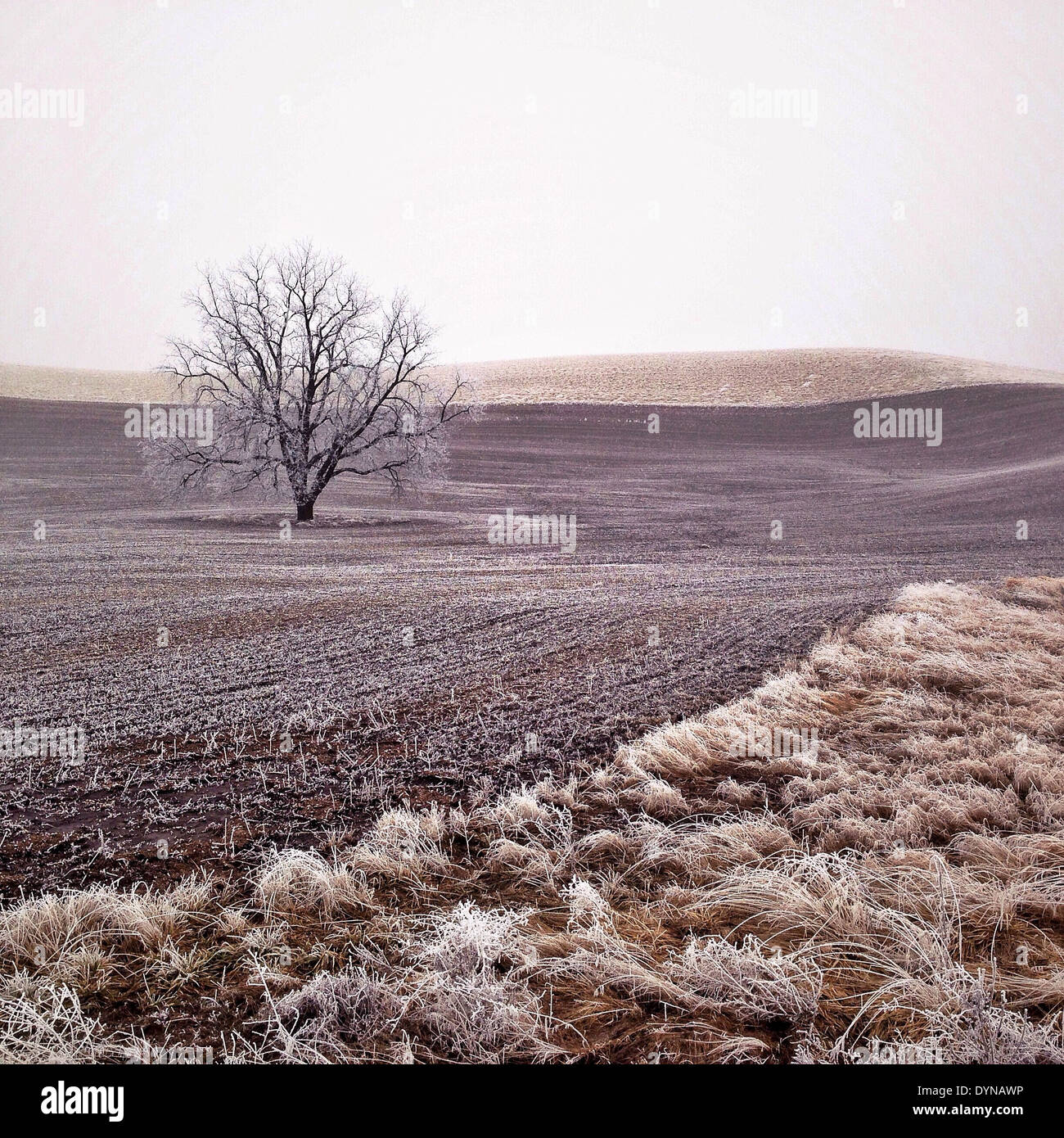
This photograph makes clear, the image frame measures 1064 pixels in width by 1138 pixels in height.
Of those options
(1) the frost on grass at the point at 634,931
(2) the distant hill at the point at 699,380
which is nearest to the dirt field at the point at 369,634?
(1) the frost on grass at the point at 634,931

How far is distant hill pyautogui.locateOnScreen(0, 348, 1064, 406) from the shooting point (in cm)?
5822

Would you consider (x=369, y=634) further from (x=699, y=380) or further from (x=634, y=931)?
(x=699, y=380)

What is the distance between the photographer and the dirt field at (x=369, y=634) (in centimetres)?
551

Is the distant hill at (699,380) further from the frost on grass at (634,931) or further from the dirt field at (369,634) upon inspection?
the frost on grass at (634,931)

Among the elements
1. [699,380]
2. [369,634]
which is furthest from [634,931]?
[699,380]

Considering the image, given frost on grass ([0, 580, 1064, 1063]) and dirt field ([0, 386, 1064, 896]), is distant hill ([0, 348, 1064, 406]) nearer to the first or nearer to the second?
dirt field ([0, 386, 1064, 896])

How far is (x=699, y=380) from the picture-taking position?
6512 centimetres

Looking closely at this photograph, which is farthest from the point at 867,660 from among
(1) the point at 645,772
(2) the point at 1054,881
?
(2) the point at 1054,881

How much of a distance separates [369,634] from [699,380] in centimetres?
5931

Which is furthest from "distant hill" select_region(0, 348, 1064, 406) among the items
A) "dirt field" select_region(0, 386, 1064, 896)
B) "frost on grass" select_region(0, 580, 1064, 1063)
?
"frost on grass" select_region(0, 580, 1064, 1063)

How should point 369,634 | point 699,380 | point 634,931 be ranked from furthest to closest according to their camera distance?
point 699,380
point 369,634
point 634,931

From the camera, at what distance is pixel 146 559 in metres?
17.2
